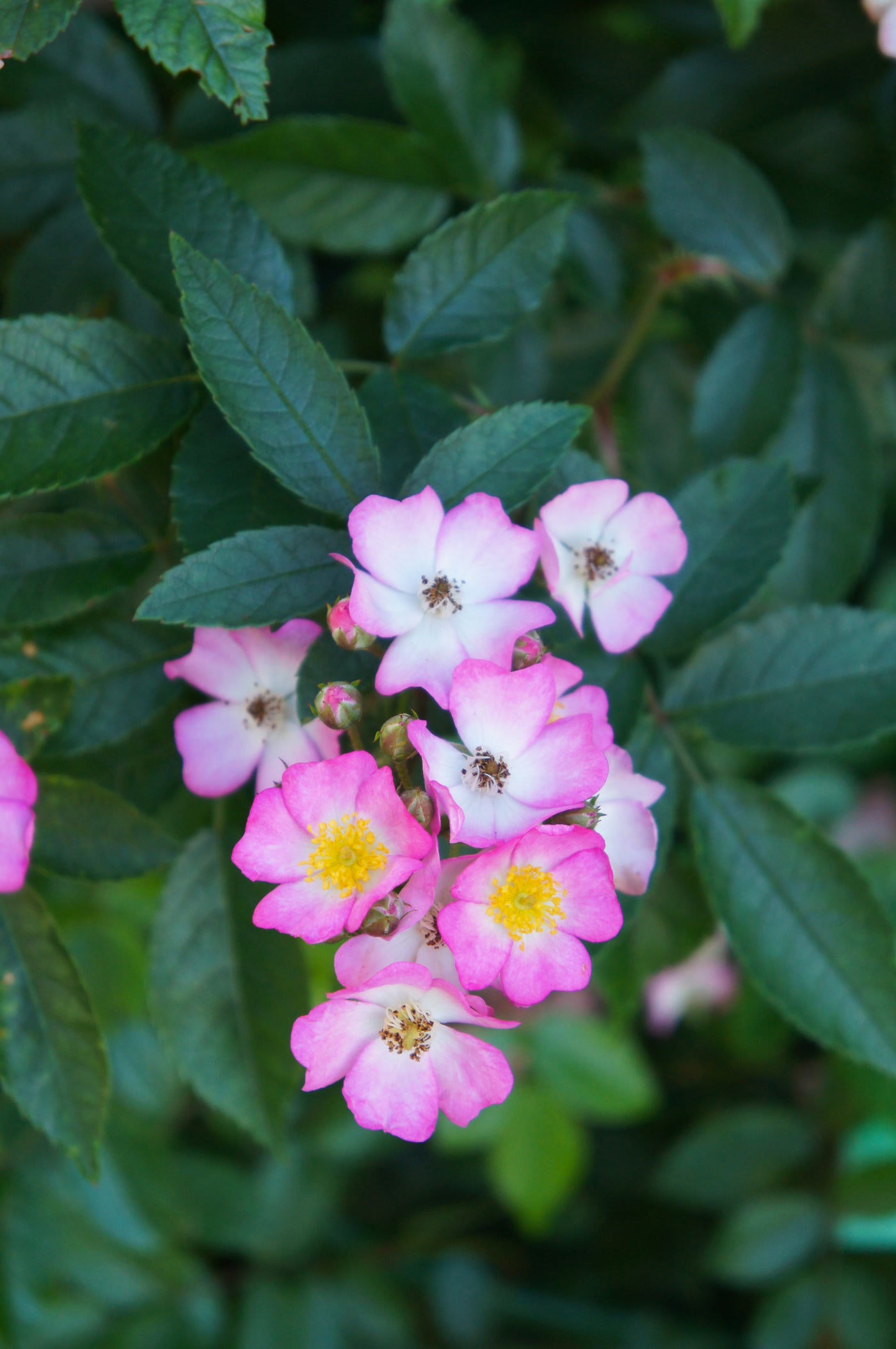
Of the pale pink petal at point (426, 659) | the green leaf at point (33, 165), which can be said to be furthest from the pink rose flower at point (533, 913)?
the green leaf at point (33, 165)

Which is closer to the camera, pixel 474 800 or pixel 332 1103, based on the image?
pixel 474 800

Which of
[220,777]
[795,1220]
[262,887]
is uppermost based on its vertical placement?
[220,777]

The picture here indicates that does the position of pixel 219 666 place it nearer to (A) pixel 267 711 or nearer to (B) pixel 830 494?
(A) pixel 267 711

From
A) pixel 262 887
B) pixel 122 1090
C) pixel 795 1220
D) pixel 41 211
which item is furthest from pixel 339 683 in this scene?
pixel 795 1220

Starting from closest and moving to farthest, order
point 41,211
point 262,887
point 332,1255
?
point 262,887 → point 41,211 → point 332,1255

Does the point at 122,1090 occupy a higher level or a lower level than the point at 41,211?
lower

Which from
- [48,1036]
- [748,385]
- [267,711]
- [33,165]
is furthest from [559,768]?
[33,165]

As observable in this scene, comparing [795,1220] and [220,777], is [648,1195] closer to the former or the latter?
[795,1220]
